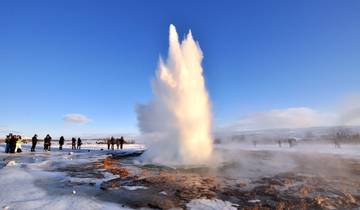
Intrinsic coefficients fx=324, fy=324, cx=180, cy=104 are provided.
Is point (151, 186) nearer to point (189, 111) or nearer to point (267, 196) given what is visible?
point (267, 196)

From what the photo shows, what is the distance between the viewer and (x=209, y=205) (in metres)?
9.80

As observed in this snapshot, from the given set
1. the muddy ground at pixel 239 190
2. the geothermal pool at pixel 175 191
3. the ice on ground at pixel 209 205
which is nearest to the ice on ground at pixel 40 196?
the geothermal pool at pixel 175 191

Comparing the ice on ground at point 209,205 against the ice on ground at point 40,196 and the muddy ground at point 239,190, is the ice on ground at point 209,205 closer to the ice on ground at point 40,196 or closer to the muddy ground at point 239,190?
the muddy ground at point 239,190

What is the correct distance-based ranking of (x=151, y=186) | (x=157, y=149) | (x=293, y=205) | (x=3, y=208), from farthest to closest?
1. (x=157, y=149)
2. (x=151, y=186)
3. (x=293, y=205)
4. (x=3, y=208)

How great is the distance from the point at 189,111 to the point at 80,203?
16.9m

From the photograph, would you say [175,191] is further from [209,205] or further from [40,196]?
[40,196]

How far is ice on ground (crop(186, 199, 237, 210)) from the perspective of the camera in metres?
9.53

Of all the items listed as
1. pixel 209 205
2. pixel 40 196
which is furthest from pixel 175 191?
pixel 40 196

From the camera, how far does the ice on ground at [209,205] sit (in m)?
9.53

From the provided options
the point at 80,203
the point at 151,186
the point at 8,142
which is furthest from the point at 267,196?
the point at 8,142

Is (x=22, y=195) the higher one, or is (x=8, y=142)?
(x=8, y=142)

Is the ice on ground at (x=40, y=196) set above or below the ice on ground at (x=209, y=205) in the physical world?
above

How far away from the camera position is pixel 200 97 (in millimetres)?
27156

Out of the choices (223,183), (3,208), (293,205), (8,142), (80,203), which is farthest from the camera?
(8,142)
